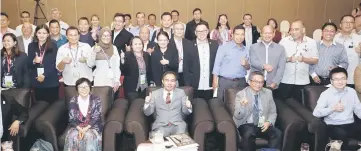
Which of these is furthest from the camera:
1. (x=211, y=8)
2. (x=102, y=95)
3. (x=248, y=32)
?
(x=211, y=8)

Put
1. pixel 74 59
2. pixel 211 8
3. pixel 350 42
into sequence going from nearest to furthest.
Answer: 1. pixel 74 59
2. pixel 350 42
3. pixel 211 8

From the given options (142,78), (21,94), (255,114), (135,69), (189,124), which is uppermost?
(135,69)

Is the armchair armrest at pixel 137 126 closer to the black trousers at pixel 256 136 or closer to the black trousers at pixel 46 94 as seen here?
the black trousers at pixel 256 136

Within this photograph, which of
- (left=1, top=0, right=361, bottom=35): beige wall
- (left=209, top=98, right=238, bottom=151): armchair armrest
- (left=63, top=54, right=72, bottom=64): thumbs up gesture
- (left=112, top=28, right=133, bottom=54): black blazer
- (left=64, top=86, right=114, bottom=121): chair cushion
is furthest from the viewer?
(left=1, top=0, right=361, bottom=35): beige wall

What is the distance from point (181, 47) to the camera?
4.60 metres

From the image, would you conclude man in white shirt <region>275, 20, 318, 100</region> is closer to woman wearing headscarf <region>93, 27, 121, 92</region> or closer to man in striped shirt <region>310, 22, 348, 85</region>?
man in striped shirt <region>310, 22, 348, 85</region>

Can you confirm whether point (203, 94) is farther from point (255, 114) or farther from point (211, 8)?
point (211, 8)

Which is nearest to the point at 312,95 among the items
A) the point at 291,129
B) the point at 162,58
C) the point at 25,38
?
the point at 291,129

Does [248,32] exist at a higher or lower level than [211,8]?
lower

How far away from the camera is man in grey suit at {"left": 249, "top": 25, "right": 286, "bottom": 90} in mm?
4359

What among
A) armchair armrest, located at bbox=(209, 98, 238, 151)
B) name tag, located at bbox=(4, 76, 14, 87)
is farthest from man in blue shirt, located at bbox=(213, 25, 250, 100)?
name tag, located at bbox=(4, 76, 14, 87)

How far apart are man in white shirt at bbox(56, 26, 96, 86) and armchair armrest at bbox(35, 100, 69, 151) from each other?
0.58m

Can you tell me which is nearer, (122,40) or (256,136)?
(256,136)

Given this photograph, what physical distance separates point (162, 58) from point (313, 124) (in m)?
1.77
